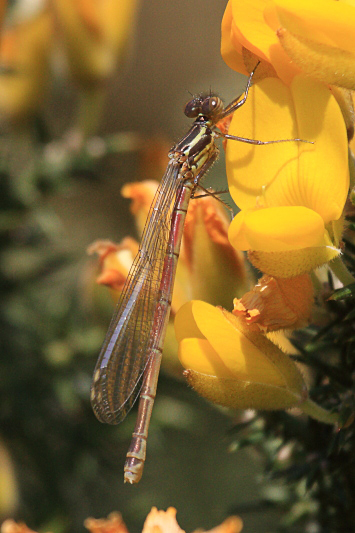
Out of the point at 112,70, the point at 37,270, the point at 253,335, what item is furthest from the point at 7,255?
the point at 253,335

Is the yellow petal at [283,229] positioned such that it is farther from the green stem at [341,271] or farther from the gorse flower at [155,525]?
the gorse flower at [155,525]

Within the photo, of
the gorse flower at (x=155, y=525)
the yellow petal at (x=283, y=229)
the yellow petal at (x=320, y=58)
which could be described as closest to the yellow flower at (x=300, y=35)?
the yellow petal at (x=320, y=58)

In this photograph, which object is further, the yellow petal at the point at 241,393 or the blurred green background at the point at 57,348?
the blurred green background at the point at 57,348

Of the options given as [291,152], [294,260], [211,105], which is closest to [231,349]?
[294,260]

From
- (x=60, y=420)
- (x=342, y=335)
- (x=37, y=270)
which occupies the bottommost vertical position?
(x=342, y=335)

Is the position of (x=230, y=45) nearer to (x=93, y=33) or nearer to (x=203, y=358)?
(x=203, y=358)

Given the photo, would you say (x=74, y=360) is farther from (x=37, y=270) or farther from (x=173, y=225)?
(x=173, y=225)

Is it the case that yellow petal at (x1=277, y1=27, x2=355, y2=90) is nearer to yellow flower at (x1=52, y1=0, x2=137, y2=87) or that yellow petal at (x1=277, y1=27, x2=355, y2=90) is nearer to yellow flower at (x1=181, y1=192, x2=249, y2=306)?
yellow flower at (x1=181, y1=192, x2=249, y2=306)
